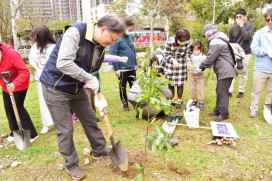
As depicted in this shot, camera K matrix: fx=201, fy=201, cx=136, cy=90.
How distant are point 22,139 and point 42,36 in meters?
1.57

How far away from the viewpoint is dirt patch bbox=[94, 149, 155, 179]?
2375mm

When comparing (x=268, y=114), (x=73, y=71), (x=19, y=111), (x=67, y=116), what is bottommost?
(x=268, y=114)

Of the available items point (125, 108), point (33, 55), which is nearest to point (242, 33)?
point (125, 108)

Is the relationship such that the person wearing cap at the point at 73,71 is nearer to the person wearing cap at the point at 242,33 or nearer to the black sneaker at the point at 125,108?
the black sneaker at the point at 125,108

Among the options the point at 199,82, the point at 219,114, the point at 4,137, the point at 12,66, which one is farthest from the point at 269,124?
the point at 4,137

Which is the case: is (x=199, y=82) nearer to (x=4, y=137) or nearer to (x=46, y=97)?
(x=46, y=97)

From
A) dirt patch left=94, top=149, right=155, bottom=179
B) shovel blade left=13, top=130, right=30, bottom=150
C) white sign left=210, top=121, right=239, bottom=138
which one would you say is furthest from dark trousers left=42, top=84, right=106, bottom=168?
white sign left=210, top=121, right=239, bottom=138

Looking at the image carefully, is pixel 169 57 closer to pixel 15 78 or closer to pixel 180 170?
pixel 180 170

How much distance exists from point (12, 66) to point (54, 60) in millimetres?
1295

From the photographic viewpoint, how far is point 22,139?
302cm

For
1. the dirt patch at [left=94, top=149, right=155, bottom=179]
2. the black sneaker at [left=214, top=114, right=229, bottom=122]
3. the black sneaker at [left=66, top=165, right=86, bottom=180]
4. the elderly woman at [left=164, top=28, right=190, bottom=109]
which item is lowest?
the dirt patch at [left=94, top=149, right=155, bottom=179]

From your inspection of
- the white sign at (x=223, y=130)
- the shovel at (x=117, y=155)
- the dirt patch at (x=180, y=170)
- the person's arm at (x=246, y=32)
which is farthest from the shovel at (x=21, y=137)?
the person's arm at (x=246, y=32)

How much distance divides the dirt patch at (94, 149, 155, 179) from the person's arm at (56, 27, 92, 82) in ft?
4.18

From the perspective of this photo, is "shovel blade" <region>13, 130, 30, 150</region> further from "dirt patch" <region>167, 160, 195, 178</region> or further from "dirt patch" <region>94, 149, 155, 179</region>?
"dirt patch" <region>167, 160, 195, 178</region>
